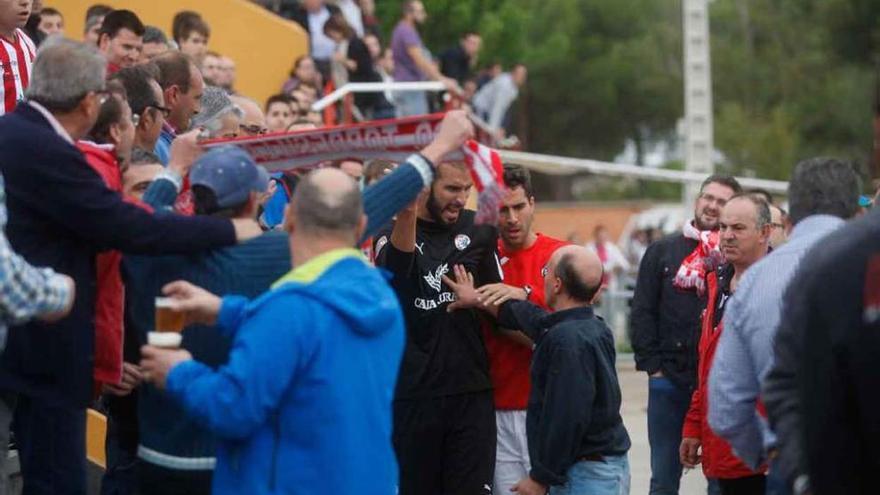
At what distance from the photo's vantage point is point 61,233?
→ 20.9ft

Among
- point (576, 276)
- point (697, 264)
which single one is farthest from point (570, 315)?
point (697, 264)

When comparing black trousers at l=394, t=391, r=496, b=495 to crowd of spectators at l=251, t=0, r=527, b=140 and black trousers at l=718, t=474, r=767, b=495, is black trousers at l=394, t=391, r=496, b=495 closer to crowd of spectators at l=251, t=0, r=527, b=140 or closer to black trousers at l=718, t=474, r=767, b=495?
black trousers at l=718, t=474, r=767, b=495

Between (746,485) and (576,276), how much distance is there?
1.31 m

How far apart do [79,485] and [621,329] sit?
17.1 metres

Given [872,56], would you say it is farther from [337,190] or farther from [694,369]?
[337,190]

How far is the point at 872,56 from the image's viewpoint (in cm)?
5603

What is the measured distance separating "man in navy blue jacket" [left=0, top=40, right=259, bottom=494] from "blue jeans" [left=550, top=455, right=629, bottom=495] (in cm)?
253

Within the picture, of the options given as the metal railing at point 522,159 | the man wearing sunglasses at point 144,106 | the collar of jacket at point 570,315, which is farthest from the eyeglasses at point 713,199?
the metal railing at point 522,159

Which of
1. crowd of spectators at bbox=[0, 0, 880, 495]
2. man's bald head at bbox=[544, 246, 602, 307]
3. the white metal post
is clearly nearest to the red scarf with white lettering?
crowd of spectators at bbox=[0, 0, 880, 495]

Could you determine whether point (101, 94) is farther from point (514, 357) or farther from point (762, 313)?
point (514, 357)

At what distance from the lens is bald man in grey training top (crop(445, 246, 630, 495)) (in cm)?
807

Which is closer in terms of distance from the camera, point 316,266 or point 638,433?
point 316,266

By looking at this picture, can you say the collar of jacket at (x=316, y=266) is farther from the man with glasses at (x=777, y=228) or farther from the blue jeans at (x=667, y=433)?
the man with glasses at (x=777, y=228)

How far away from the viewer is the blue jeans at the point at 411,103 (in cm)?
2042
